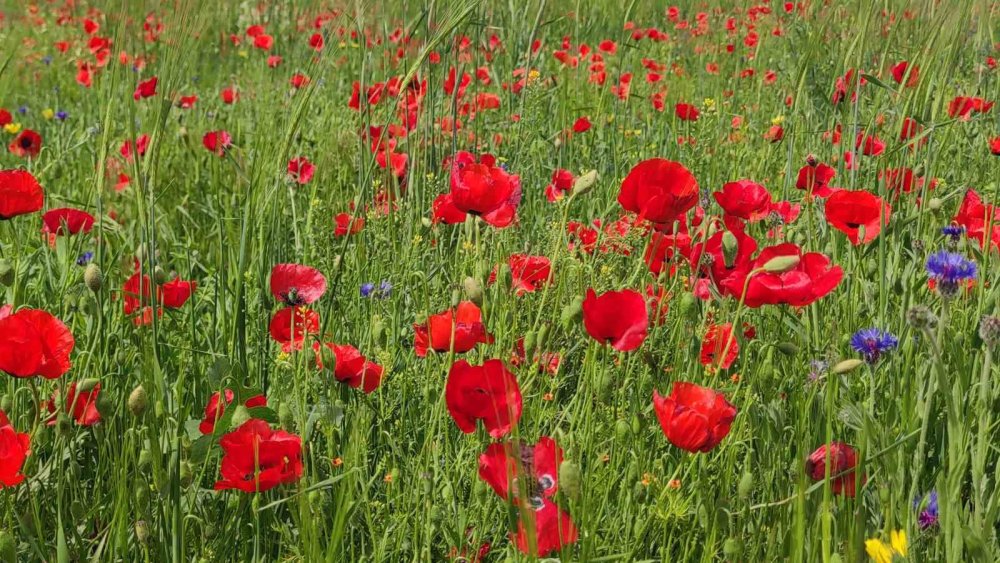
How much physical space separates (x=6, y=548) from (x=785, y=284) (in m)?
0.94

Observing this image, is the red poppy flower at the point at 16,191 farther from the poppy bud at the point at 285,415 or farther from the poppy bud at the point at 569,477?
the poppy bud at the point at 569,477

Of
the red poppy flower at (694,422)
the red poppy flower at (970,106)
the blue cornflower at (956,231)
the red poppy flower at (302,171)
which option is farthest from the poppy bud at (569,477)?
the red poppy flower at (970,106)

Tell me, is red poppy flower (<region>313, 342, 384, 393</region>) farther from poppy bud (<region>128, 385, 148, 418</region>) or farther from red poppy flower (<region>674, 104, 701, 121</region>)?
red poppy flower (<region>674, 104, 701, 121</region>)

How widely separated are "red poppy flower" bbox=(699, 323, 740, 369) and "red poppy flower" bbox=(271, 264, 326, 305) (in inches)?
22.2

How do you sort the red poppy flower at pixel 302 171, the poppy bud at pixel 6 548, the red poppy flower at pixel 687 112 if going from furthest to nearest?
the red poppy flower at pixel 687 112
the red poppy flower at pixel 302 171
the poppy bud at pixel 6 548

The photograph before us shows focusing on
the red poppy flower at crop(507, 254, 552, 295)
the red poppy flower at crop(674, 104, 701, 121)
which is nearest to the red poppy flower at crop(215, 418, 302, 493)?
the red poppy flower at crop(507, 254, 552, 295)

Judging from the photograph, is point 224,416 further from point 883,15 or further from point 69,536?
point 883,15

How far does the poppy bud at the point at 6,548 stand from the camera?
3.31 ft

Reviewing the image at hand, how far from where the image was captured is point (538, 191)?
2.54 meters

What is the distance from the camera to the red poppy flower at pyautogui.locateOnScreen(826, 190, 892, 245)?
1535 mm

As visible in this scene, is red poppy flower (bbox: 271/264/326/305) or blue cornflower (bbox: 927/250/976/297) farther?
red poppy flower (bbox: 271/264/326/305)

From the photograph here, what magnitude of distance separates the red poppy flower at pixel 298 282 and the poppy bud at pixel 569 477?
63cm

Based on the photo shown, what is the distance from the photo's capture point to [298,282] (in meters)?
1.47

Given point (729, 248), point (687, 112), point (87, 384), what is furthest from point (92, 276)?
point (687, 112)
